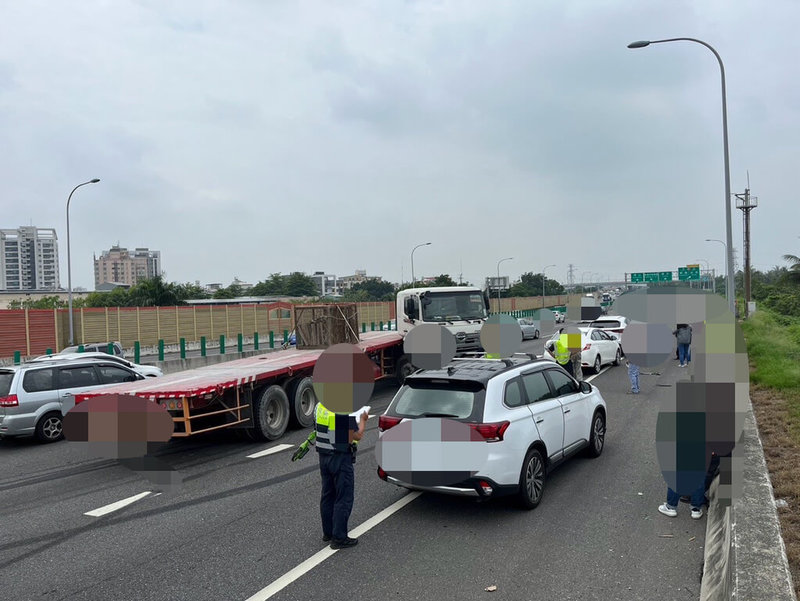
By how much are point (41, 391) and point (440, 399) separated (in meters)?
8.32

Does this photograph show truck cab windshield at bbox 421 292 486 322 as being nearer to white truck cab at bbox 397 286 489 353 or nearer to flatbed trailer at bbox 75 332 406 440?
white truck cab at bbox 397 286 489 353

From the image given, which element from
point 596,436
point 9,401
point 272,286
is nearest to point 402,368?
point 596,436

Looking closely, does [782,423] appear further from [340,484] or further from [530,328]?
[530,328]

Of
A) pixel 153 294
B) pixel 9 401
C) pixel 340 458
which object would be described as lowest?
pixel 9 401

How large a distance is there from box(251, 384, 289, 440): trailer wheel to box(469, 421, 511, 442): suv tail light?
198 inches

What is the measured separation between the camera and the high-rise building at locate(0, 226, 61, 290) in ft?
572

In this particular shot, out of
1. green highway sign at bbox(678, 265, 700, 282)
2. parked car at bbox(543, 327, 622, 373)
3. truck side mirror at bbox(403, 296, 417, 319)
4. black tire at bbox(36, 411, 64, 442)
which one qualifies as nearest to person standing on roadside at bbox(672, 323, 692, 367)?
parked car at bbox(543, 327, 622, 373)

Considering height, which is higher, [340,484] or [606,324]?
[606,324]

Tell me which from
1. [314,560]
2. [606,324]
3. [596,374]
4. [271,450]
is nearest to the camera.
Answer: [314,560]

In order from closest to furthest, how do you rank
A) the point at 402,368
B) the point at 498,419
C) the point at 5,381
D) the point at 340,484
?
the point at 340,484
the point at 498,419
the point at 5,381
the point at 402,368

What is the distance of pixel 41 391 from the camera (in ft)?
35.7

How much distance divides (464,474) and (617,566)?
60.0 inches

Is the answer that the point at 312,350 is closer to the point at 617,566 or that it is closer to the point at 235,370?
the point at 235,370

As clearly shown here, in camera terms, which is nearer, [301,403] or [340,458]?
[340,458]
